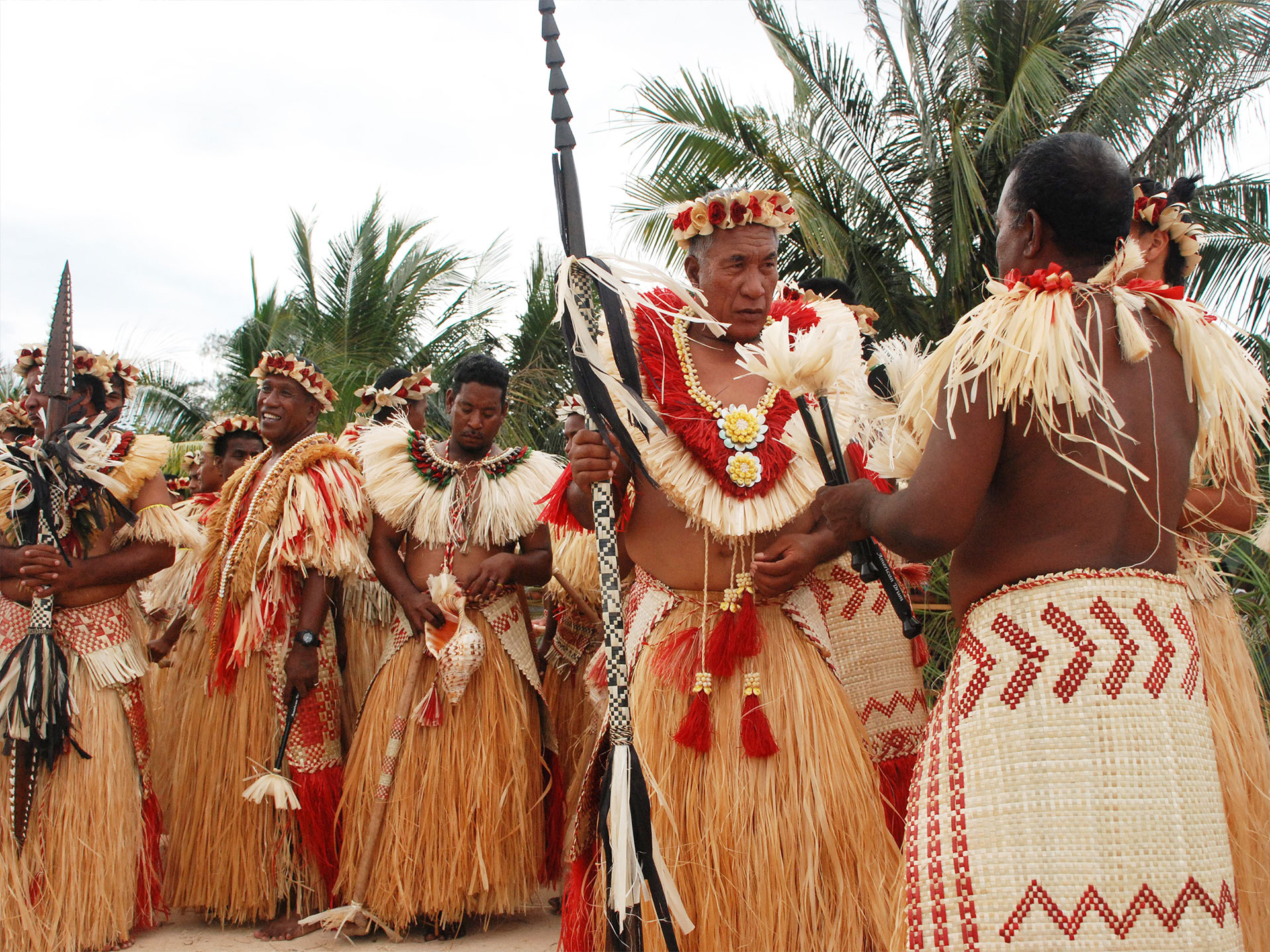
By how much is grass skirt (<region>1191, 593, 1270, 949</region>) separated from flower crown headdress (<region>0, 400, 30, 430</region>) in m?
4.84

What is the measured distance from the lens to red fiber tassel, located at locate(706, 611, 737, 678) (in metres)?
2.90

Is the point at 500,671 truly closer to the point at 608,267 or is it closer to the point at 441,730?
the point at 441,730

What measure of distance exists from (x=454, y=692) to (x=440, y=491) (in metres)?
0.86

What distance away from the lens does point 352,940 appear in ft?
14.3

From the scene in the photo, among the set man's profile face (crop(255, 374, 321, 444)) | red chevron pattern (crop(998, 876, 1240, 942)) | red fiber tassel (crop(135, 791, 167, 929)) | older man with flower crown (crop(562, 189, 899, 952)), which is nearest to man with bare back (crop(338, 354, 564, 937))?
man's profile face (crop(255, 374, 321, 444))

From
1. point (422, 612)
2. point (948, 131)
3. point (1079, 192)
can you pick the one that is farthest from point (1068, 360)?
point (948, 131)

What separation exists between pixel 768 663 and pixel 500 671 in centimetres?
187

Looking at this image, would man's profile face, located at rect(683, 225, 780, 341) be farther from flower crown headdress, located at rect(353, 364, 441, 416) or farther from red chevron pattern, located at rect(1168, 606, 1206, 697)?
flower crown headdress, located at rect(353, 364, 441, 416)

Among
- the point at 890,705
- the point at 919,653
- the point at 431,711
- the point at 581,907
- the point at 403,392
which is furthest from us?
the point at 403,392

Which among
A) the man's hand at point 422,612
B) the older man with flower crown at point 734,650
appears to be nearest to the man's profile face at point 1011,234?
the older man with flower crown at point 734,650

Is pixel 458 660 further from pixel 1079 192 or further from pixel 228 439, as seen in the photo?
pixel 1079 192

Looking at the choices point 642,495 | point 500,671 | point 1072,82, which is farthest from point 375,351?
point 642,495

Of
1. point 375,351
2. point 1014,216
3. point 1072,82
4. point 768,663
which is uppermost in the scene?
point 1072,82

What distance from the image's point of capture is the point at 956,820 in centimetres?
194
